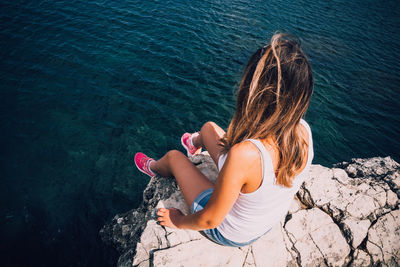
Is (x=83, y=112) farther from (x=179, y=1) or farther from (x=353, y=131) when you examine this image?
(x=179, y=1)

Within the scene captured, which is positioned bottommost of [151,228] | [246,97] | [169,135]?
[169,135]

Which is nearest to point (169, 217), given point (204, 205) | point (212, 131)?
point (204, 205)

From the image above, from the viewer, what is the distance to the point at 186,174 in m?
2.74

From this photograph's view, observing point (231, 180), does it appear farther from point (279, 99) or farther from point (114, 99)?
point (114, 99)

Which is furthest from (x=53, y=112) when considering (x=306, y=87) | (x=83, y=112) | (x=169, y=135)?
(x=306, y=87)

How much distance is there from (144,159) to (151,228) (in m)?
1.72

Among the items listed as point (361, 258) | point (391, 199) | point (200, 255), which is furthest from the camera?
point (391, 199)

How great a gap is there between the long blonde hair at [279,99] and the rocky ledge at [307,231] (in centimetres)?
171

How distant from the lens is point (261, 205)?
190 cm

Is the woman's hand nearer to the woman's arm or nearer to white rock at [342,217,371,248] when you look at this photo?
the woman's arm

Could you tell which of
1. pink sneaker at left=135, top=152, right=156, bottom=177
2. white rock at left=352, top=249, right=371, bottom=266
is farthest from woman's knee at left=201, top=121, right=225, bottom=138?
white rock at left=352, top=249, right=371, bottom=266

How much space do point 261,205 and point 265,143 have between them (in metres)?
0.63

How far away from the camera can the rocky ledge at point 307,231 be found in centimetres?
277

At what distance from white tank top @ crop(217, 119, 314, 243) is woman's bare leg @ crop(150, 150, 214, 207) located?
0.49m
